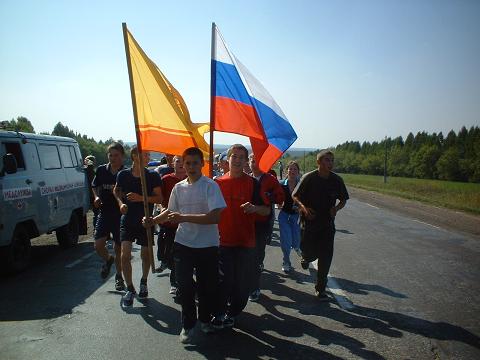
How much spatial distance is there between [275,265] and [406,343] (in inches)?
140

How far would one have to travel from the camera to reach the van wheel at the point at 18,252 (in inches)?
256

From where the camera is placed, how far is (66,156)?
9242 millimetres

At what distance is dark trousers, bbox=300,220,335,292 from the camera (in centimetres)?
548

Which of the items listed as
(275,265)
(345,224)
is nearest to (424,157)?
(345,224)

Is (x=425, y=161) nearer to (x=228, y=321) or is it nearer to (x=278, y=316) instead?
(x=278, y=316)

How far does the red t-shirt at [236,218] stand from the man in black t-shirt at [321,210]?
51.9 inches

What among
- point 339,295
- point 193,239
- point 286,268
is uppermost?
point 193,239

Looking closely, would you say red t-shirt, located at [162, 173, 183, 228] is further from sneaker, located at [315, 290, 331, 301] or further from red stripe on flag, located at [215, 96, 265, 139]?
sneaker, located at [315, 290, 331, 301]

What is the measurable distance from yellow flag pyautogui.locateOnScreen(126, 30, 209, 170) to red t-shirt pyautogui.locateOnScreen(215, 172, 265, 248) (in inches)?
29.6

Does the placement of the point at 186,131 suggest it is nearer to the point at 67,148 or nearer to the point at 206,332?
the point at 206,332

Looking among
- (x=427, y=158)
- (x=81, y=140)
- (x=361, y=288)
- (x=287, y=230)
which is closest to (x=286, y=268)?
(x=287, y=230)

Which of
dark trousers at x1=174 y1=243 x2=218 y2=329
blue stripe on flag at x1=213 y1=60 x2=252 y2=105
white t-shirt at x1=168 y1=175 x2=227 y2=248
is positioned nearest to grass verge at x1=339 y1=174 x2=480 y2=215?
blue stripe on flag at x1=213 y1=60 x2=252 y2=105

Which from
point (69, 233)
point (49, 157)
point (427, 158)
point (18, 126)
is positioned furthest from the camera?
point (427, 158)

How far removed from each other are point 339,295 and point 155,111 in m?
3.41
